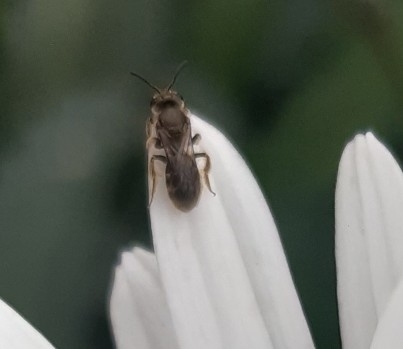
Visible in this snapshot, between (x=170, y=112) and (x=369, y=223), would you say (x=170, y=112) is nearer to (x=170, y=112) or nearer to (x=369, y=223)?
(x=170, y=112)

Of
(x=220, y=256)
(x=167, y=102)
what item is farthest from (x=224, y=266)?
(x=167, y=102)

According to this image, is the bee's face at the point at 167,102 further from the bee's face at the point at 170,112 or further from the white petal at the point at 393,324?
the white petal at the point at 393,324

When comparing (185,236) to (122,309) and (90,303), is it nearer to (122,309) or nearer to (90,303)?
(122,309)

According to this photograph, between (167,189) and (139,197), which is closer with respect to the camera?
(167,189)

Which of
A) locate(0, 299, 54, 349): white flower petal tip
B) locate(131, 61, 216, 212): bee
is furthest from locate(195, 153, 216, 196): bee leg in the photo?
locate(0, 299, 54, 349): white flower petal tip

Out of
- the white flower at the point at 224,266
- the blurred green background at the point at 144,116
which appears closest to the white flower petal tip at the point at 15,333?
the white flower at the point at 224,266

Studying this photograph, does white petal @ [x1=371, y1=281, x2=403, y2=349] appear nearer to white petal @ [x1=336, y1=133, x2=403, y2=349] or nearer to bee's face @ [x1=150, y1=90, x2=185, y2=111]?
white petal @ [x1=336, y1=133, x2=403, y2=349]

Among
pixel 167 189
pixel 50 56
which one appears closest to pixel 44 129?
pixel 50 56
